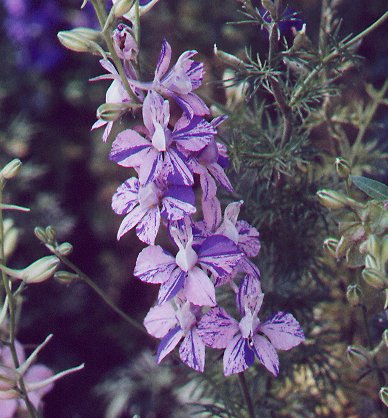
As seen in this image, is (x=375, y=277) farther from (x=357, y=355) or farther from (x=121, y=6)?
(x=121, y=6)

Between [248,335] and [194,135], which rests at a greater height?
[194,135]

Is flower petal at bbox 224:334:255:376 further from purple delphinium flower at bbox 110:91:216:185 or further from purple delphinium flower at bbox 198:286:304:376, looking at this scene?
purple delphinium flower at bbox 110:91:216:185

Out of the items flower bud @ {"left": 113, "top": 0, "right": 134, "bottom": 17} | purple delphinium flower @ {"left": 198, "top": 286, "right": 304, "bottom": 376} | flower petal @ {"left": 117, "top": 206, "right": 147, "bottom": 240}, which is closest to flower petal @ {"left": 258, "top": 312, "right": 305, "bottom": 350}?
purple delphinium flower @ {"left": 198, "top": 286, "right": 304, "bottom": 376}

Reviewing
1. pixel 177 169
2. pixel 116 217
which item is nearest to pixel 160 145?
pixel 177 169

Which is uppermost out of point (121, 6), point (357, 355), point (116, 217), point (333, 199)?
point (121, 6)

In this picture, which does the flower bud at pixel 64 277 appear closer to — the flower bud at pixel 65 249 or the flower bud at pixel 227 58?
the flower bud at pixel 65 249

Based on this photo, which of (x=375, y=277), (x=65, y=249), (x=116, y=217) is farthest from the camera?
(x=116, y=217)
